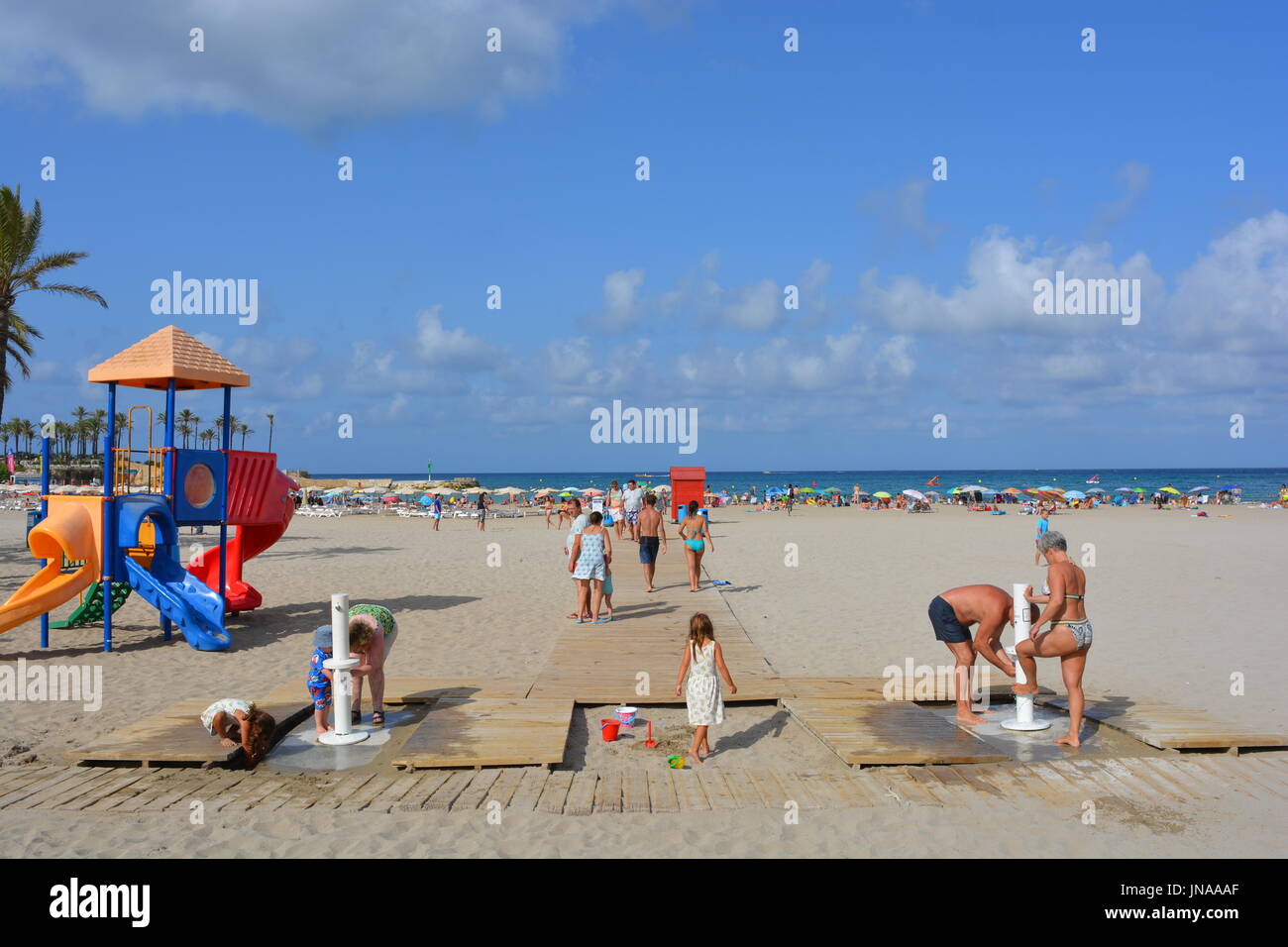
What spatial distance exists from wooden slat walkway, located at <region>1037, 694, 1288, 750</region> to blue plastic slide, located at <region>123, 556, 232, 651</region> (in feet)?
32.3

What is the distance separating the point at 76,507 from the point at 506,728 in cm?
779

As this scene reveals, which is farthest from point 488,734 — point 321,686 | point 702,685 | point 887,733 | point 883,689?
point 883,689

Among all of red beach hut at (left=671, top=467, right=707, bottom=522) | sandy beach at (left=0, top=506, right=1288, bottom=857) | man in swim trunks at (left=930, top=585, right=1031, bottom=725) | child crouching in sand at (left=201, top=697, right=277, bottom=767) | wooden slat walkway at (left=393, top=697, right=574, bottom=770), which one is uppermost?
red beach hut at (left=671, top=467, right=707, bottom=522)

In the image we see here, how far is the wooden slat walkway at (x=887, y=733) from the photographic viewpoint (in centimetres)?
640

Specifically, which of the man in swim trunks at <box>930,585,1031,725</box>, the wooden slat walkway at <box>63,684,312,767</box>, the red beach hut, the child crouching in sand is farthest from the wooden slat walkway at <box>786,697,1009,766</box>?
the red beach hut

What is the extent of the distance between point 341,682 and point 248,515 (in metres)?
6.81

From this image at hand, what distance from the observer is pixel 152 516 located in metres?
11.3

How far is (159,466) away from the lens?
1179cm

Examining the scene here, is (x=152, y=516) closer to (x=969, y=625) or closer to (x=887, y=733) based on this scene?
(x=887, y=733)

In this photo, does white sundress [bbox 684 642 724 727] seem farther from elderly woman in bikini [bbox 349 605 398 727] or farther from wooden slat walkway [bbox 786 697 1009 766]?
elderly woman in bikini [bbox 349 605 398 727]

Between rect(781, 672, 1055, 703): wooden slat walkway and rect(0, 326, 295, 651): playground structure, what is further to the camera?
rect(0, 326, 295, 651): playground structure

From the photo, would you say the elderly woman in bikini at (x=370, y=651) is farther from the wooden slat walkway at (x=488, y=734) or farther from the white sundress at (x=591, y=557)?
the white sundress at (x=591, y=557)

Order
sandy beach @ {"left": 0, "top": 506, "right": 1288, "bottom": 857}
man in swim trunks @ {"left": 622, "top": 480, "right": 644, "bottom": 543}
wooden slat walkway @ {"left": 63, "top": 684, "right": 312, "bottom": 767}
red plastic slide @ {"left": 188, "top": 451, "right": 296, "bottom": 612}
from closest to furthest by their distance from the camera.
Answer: sandy beach @ {"left": 0, "top": 506, "right": 1288, "bottom": 857}
wooden slat walkway @ {"left": 63, "top": 684, "right": 312, "bottom": 767}
red plastic slide @ {"left": 188, "top": 451, "right": 296, "bottom": 612}
man in swim trunks @ {"left": 622, "top": 480, "right": 644, "bottom": 543}

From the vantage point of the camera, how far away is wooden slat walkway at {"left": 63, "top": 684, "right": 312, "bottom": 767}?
6.32 meters
